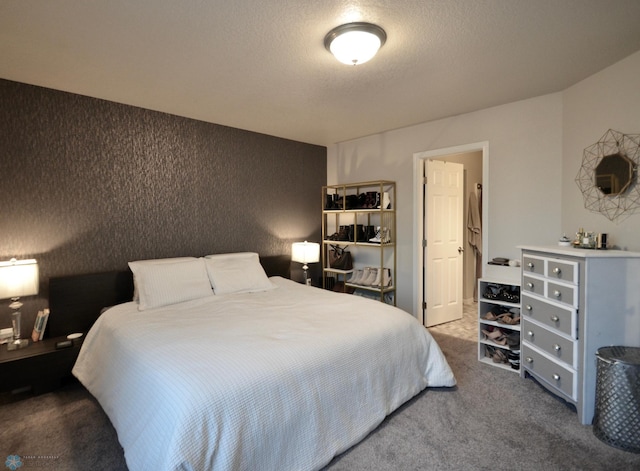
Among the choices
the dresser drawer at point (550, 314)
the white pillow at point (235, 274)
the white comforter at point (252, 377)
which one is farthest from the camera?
the white pillow at point (235, 274)

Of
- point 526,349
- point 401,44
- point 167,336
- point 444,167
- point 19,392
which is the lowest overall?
point 19,392

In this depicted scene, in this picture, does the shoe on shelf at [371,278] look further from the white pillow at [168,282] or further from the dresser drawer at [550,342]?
the white pillow at [168,282]

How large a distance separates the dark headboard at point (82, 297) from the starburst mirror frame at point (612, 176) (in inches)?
150

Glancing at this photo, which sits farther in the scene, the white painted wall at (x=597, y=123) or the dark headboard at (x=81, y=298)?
the dark headboard at (x=81, y=298)

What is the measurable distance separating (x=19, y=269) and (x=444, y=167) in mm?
4084

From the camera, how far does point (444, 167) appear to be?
13.1 ft

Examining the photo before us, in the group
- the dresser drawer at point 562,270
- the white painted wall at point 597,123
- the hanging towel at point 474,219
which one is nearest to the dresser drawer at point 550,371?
the dresser drawer at point 562,270

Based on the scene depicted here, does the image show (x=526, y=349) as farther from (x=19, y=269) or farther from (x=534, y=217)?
(x=19, y=269)

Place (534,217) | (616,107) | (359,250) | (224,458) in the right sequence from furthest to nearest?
(359,250)
(534,217)
(616,107)
(224,458)


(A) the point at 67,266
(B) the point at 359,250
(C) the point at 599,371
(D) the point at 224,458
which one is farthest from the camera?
(B) the point at 359,250

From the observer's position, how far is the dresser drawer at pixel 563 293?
209cm

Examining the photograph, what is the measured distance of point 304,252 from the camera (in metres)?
4.01

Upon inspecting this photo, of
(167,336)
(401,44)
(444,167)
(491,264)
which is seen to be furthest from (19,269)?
(444,167)

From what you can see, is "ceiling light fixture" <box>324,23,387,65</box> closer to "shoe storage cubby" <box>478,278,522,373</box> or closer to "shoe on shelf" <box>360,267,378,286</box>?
"shoe storage cubby" <box>478,278,522,373</box>
